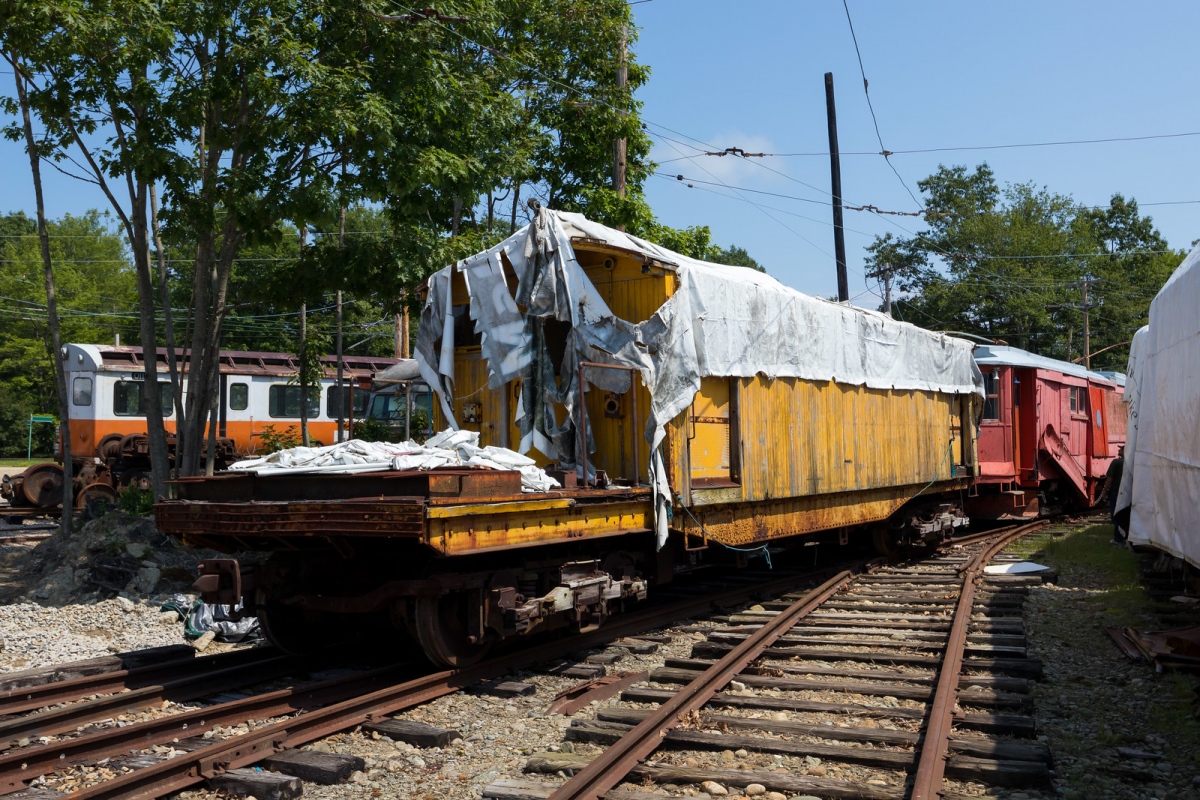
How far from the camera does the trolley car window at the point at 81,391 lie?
22.1 meters

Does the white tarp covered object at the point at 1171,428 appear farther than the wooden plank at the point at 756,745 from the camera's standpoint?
Yes

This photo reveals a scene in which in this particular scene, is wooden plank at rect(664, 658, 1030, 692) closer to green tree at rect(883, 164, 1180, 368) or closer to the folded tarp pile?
the folded tarp pile

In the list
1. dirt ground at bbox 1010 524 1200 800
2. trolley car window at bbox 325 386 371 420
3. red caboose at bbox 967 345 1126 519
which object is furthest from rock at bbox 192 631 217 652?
trolley car window at bbox 325 386 371 420

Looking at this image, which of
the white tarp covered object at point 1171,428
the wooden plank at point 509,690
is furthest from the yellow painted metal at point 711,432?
the white tarp covered object at point 1171,428

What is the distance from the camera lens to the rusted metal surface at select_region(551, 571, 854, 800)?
482 cm

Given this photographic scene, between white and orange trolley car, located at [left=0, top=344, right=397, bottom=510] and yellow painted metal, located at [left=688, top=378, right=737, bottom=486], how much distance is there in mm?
12597

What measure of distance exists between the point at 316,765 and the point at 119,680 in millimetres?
2571

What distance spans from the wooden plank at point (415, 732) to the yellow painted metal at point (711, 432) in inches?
139

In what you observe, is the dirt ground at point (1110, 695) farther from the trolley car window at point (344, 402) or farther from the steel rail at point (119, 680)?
the trolley car window at point (344, 402)

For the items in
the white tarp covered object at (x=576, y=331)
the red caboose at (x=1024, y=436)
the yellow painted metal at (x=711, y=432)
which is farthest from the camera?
the red caboose at (x=1024, y=436)

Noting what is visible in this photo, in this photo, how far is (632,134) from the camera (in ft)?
55.0

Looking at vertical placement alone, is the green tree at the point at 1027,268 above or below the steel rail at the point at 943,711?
above

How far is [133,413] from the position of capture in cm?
2270

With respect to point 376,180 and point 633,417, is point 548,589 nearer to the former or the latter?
point 633,417
